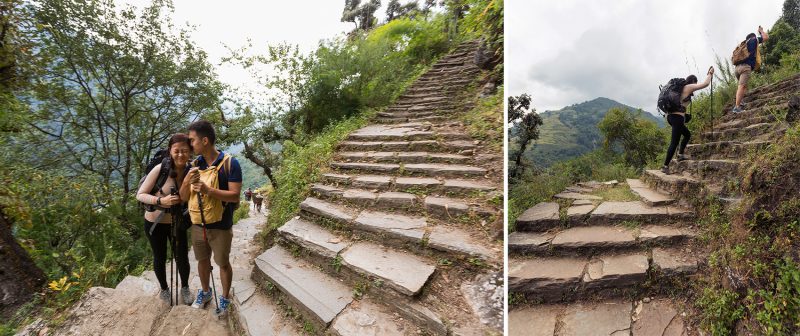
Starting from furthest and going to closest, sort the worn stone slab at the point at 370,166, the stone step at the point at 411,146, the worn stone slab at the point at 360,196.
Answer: the stone step at the point at 411,146 → the worn stone slab at the point at 370,166 → the worn stone slab at the point at 360,196

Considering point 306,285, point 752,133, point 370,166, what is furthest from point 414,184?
point 752,133

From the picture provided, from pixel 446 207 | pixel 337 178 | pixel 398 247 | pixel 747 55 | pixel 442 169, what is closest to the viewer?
pixel 398 247

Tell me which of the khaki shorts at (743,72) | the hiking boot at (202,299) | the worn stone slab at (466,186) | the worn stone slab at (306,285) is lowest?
the hiking boot at (202,299)

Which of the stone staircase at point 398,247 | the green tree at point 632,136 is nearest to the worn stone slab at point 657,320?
the stone staircase at point 398,247

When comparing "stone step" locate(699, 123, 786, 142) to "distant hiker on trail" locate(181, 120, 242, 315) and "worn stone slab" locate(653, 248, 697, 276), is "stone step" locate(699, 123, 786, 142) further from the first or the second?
"distant hiker on trail" locate(181, 120, 242, 315)

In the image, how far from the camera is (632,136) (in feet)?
33.1

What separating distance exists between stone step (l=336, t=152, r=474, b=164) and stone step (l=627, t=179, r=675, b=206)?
80.3 inches

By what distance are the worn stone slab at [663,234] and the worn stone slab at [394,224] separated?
1959 mm

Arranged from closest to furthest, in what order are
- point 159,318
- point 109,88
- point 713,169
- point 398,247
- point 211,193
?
point 211,193 → point 159,318 → point 398,247 → point 713,169 → point 109,88

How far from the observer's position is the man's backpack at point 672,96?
400 cm

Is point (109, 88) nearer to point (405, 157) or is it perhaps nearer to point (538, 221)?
point (405, 157)

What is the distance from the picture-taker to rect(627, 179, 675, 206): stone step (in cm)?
344

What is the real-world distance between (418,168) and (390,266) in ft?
6.22

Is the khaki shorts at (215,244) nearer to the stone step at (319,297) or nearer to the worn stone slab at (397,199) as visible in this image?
the stone step at (319,297)
